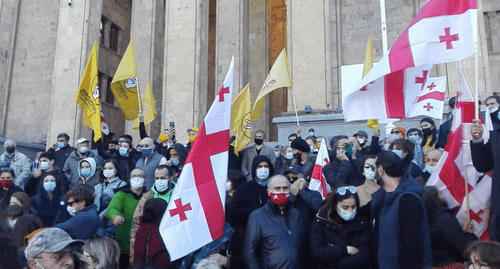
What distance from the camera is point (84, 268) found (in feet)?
11.2

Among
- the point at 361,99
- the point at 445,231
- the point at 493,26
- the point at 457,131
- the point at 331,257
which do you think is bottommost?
the point at 331,257

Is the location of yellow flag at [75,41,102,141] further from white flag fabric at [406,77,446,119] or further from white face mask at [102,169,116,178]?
white flag fabric at [406,77,446,119]

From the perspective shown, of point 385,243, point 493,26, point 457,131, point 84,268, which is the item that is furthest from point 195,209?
point 493,26

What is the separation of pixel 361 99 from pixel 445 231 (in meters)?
2.07

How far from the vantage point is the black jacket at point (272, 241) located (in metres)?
4.83

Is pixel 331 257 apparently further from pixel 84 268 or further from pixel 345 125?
pixel 345 125

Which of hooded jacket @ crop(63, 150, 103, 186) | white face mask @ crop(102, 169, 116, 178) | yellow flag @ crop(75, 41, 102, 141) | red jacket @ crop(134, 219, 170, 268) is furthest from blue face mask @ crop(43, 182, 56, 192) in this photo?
yellow flag @ crop(75, 41, 102, 141)

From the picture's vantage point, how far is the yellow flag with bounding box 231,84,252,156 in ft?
31.0

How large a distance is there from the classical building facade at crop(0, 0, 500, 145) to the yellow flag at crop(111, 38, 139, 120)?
3250 mm

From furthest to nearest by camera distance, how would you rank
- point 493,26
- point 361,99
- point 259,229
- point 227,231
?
point 493,26, point 361,99, point 227,231, point 259,229

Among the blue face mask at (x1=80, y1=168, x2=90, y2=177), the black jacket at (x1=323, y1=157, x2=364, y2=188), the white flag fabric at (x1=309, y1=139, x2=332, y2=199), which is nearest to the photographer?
the black jacket at (x1=323, y1=157, x2=364, y2=188)

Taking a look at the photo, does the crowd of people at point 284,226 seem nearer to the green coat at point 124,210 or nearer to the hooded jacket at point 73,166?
the green coat at point 124,210

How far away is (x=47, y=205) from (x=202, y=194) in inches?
154

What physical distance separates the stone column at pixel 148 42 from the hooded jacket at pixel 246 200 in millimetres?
14009
